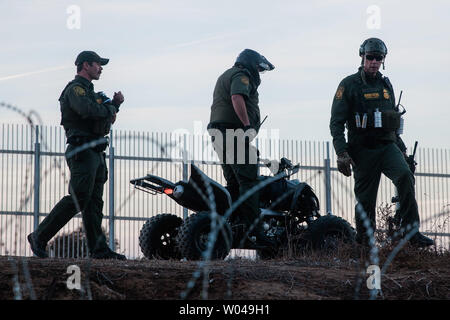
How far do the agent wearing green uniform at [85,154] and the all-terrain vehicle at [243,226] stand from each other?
612mm

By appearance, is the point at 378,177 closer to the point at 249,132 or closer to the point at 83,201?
the point at 249,132

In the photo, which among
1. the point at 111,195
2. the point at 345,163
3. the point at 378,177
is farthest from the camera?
the point at 111,195

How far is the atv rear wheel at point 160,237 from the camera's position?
951 centimetres

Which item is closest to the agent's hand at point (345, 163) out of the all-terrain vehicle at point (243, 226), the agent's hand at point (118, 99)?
the all-terrain vehicle at point (243, 226)

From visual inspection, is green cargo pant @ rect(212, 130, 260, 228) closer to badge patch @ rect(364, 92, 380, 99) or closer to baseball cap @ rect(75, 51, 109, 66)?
badge patch @ rect(364, 92, 380, 99)

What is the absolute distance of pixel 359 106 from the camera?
9.06 meters

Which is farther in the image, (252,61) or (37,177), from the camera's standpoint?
(37,177)

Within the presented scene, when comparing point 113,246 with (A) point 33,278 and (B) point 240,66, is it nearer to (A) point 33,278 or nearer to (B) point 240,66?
(B) point 240,66

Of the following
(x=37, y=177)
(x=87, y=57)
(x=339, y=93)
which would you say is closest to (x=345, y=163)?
(x=339, y=93)

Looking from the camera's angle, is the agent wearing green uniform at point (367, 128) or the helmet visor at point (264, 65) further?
the helmet visor at point (264, 65)

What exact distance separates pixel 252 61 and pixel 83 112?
6.01ft

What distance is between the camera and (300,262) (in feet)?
26.2

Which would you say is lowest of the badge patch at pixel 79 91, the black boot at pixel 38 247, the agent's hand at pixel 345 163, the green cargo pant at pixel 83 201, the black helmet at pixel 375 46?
the black boot at pixel 38 247

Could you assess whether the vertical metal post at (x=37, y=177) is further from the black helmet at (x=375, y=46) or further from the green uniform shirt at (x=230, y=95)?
the black helmet at (x=375, y=46)
